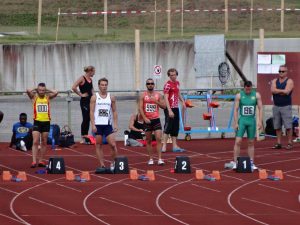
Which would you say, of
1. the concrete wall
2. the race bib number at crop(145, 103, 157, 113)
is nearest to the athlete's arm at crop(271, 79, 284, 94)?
the race bib number at crop(145, 103, 157, 113)

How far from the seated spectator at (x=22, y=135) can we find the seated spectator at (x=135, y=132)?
7.68 feet

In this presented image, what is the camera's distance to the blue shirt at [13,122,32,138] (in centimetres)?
2706

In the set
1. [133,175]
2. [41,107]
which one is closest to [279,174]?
[133,175]

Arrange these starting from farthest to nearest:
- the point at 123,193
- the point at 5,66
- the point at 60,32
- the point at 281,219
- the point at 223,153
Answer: the point at 60,32 → the point at 5,66 → the point at 223,153 → the point at 123,193 → the point at 281,219

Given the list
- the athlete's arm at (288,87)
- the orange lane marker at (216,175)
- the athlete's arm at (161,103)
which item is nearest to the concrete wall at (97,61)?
the athlete's arm at (288,87)

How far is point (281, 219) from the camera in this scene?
17.6 meters

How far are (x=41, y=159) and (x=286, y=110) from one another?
6.03m

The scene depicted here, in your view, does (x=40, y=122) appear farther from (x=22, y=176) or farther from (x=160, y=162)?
(x=160, y=162)

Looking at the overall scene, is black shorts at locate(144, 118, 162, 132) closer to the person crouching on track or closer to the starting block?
the person crouching on track

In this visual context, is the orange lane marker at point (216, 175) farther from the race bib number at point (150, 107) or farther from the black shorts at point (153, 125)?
the race bib number at point (150, 107)

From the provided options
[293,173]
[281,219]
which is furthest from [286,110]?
[281,219]

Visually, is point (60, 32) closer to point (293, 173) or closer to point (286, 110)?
point (286, 110)

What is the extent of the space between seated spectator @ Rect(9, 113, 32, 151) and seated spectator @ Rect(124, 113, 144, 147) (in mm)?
2341

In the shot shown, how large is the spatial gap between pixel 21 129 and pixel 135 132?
2.85m
